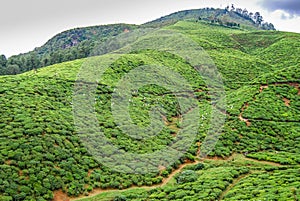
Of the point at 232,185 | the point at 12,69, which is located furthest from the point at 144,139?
the point at 12,69

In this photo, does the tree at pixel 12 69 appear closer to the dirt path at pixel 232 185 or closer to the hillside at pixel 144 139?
the hillside at pixel 144 139

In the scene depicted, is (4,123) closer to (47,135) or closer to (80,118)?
(47,135)

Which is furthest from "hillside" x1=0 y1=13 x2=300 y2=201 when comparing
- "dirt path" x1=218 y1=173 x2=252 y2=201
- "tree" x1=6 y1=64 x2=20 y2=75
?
"tree" x1=6 y1=64 x2=20 y2=75

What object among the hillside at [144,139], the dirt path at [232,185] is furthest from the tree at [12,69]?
the dirt path at [232,185]

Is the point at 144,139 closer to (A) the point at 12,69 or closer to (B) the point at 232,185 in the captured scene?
(B) the point at 232,185

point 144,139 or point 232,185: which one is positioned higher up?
point 144,139

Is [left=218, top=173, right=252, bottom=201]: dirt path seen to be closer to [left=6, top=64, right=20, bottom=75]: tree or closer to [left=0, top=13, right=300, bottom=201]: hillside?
[left=0, top=13, right=300, bottom=201]: hillside

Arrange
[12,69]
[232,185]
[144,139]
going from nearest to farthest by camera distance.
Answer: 1. [232,185]
2. [144,139]
3. [12,69]

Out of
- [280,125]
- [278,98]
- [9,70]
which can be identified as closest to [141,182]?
[280,125]
